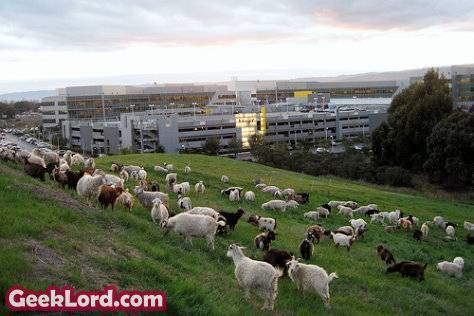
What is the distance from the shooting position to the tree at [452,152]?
43.5 metres

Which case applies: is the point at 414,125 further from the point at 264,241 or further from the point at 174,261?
the point at 174,261

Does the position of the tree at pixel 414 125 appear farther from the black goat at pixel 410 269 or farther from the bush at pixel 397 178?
the black goat at pixel 410 269

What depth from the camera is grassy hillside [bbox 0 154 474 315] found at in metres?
9.20

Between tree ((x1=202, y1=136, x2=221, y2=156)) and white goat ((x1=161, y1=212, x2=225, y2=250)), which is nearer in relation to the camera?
white goat ((x1=161, y1=212, x2=225, y2=250))

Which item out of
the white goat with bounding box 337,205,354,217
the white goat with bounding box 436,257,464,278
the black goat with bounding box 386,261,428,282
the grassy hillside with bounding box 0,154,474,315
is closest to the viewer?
the grassy hillside with bounding box 0,154,474,315

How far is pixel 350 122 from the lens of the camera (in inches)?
4284

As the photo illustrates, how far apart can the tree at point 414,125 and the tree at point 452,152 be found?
390cm

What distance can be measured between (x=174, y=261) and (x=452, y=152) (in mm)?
→ 39258

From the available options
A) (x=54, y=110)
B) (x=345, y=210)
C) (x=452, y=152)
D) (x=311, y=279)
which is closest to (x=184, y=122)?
(x=452, y=152)

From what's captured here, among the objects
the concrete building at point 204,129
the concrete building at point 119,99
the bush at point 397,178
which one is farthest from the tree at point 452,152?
the concrete building at point 119,99

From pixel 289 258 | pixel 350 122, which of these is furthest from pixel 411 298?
pixel 350 122

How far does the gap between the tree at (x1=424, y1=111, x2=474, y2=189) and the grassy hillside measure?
2496 centimetres

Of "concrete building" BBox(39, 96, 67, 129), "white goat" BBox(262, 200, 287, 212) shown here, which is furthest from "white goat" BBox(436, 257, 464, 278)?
"concrete building" BBox(39, 96, 67, 129)

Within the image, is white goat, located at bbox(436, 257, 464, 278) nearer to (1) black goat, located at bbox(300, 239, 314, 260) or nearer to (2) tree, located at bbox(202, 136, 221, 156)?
(1) black goat, located at bbox(300, 239, 314, 260)
